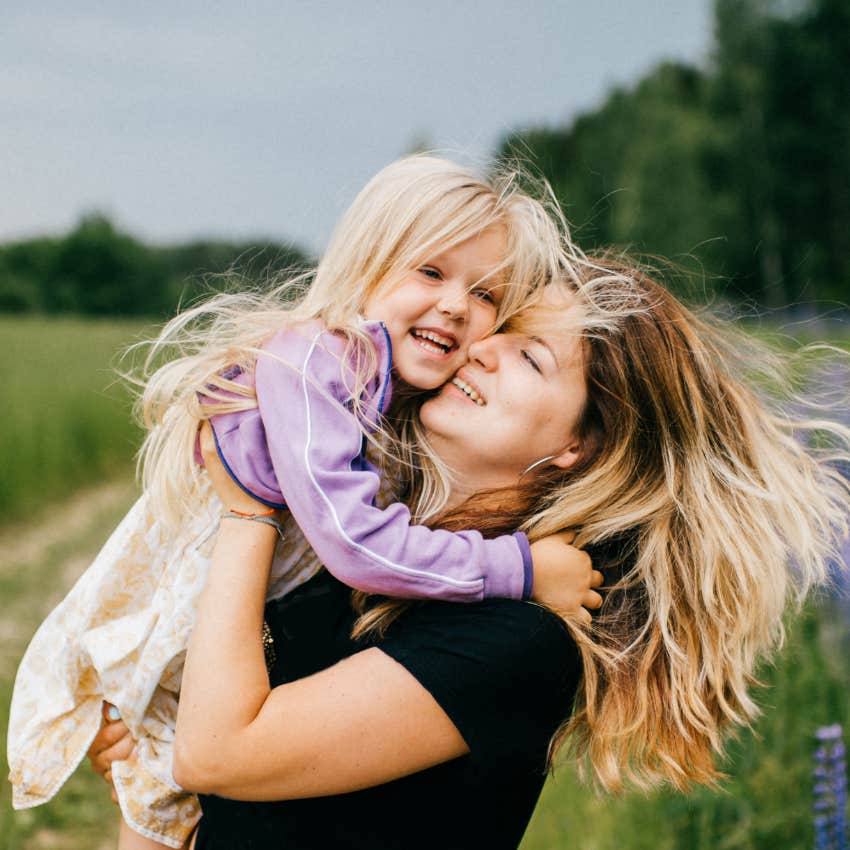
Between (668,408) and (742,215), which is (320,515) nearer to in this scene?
(668,408)

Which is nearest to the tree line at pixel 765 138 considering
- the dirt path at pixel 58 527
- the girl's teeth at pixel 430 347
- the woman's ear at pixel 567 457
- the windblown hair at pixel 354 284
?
the dirt path at pixel 58 527

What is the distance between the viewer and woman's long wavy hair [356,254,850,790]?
188 cm

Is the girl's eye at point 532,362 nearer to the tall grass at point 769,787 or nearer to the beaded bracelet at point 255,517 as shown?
the beaded bracelet at point 255,517

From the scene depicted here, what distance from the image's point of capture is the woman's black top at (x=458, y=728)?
5.20 ft

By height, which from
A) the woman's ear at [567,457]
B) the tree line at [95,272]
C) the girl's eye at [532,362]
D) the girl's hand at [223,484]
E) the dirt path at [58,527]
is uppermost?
the girl's eye at [532,362]

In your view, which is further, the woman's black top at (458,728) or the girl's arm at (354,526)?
the girl's arm at (354,526)

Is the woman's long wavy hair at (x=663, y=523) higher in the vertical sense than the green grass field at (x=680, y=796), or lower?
higher

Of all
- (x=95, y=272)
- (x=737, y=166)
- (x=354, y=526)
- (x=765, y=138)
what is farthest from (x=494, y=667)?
(x=95, y=272)

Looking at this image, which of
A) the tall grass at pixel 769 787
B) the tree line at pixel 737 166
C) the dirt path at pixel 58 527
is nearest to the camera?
the tall grass at pixel 769 787

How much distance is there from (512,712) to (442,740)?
0.13 meters

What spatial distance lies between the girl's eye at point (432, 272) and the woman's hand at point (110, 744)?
1.22 meters

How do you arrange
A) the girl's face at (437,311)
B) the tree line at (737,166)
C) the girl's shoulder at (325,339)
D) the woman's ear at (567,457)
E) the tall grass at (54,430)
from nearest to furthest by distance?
1. the girl's shoulder at (325,339)
2. the woman's ear at (567,457)
3. the girl's face at (437,311)
4. the tall grass at (54,430)
5. the tree line at (737,166)

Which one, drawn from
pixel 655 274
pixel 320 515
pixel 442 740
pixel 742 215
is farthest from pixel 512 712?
pixel 742 215

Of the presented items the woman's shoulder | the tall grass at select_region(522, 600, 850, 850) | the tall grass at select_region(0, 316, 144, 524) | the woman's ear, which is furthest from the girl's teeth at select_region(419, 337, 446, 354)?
the tall grass at select_region(0, 316, 144, 524)
